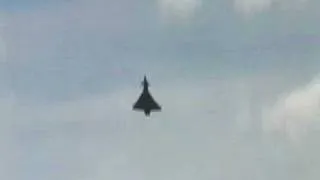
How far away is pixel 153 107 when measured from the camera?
190 metres

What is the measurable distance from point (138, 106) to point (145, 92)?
1.94 m

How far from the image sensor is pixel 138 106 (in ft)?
619

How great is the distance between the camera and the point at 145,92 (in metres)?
187

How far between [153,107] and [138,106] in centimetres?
151

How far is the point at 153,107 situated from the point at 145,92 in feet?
8.50
